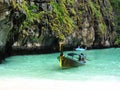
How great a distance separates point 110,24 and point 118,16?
22.7 ft

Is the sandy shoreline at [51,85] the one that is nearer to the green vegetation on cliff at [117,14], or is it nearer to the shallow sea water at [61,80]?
the shallow sea water at [61,80]

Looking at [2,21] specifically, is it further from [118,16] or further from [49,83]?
[118,16]

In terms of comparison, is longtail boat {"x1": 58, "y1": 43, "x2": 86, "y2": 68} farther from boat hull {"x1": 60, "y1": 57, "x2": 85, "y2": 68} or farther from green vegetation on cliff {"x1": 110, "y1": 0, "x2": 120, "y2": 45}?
green vegetation on cliff {"x1": 110, "y1": 0, "x2": 120, "y2": 45}

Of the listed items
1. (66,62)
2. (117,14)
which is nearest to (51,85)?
(66,62)

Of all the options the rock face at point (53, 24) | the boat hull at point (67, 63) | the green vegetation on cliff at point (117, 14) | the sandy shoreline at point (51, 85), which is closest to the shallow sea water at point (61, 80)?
the sandy shoreline at point (51, 85)

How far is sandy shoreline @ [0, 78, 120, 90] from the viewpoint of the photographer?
1540 centimetres

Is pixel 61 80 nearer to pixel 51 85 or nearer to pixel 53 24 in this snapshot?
pixel 51 85

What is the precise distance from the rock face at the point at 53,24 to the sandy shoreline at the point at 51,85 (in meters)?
8.32

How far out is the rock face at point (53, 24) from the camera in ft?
88.7

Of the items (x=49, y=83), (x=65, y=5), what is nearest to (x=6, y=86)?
(x=49, y=83)

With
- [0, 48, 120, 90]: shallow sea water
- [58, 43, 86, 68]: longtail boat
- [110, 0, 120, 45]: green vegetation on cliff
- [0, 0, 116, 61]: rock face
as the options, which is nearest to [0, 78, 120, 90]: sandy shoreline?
[0, 48, 120, 90]: shallow sea water

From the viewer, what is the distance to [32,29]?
36.2 metres

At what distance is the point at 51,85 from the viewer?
16.1 m

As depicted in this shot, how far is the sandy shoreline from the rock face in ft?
27.3
